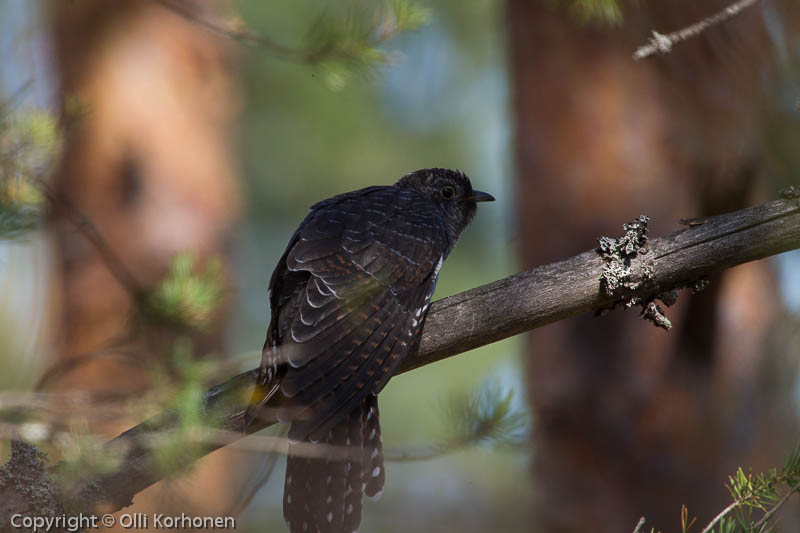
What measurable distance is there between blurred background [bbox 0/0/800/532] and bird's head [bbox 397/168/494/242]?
79cm

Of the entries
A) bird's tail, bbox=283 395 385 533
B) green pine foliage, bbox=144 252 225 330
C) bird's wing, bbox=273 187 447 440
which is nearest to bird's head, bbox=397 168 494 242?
bird's wing, bbox=273 187 447 440

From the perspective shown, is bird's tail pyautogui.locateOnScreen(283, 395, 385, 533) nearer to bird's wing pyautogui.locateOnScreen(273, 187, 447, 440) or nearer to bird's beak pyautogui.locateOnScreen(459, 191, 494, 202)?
bird's wing pyautogui.locateOnScreen(273, 187, 447, 440)

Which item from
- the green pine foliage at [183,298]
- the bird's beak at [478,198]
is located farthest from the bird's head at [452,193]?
the green pine foliage at [183,298]

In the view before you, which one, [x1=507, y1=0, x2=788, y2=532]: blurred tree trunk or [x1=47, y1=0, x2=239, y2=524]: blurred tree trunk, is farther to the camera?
[x1=47, y1=0, x2=239, y2=524]: blurred tree trunk

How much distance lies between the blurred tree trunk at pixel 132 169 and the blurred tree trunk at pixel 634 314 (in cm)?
263

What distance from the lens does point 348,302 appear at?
3.28m

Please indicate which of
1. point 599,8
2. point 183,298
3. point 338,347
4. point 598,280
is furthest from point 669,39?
point 183,298

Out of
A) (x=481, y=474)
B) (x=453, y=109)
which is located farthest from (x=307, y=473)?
(x=453, y=109)

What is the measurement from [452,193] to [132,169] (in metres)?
3.01

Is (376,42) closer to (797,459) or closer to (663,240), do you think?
(663,240)

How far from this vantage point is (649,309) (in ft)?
9.53

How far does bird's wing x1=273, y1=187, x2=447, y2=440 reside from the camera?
3.05 meters

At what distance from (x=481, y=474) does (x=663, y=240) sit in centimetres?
571

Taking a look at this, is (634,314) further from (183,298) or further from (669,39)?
(183,298)
